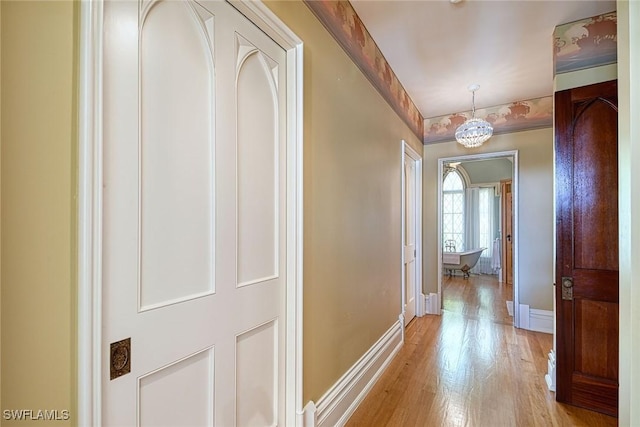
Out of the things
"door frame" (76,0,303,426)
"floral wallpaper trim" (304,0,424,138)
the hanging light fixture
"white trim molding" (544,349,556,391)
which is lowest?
"white trim molding" (544,349,556,391)

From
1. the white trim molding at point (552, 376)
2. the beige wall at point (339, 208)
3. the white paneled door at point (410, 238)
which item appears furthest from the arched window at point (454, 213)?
the beige wall at point (339, 208)

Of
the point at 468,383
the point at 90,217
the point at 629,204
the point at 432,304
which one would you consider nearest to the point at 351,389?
the point at 468,383

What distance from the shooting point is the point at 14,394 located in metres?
0.63

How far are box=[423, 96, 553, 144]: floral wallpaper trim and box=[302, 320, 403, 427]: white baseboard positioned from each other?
285 centimetres

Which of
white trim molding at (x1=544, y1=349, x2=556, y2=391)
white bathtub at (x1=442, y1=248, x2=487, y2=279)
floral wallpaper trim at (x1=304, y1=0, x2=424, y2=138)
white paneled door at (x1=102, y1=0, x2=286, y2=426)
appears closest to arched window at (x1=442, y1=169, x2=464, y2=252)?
white bathtub at (x1=442, y1=248, x2=487, y2=279)

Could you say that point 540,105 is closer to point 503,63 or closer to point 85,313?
point 503,63

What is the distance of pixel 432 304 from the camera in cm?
424

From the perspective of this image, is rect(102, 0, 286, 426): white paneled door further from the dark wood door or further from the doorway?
the doorway

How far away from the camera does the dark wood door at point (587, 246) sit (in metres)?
2.01

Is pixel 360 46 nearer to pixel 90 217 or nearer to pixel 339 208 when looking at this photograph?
pixel 339 208

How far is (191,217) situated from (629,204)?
1518mm

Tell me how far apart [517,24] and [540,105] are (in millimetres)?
1837

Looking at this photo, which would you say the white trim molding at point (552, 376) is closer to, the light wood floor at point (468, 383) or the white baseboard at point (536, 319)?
the light wood floor at point (468, 383)

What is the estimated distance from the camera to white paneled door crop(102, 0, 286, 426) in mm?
813
